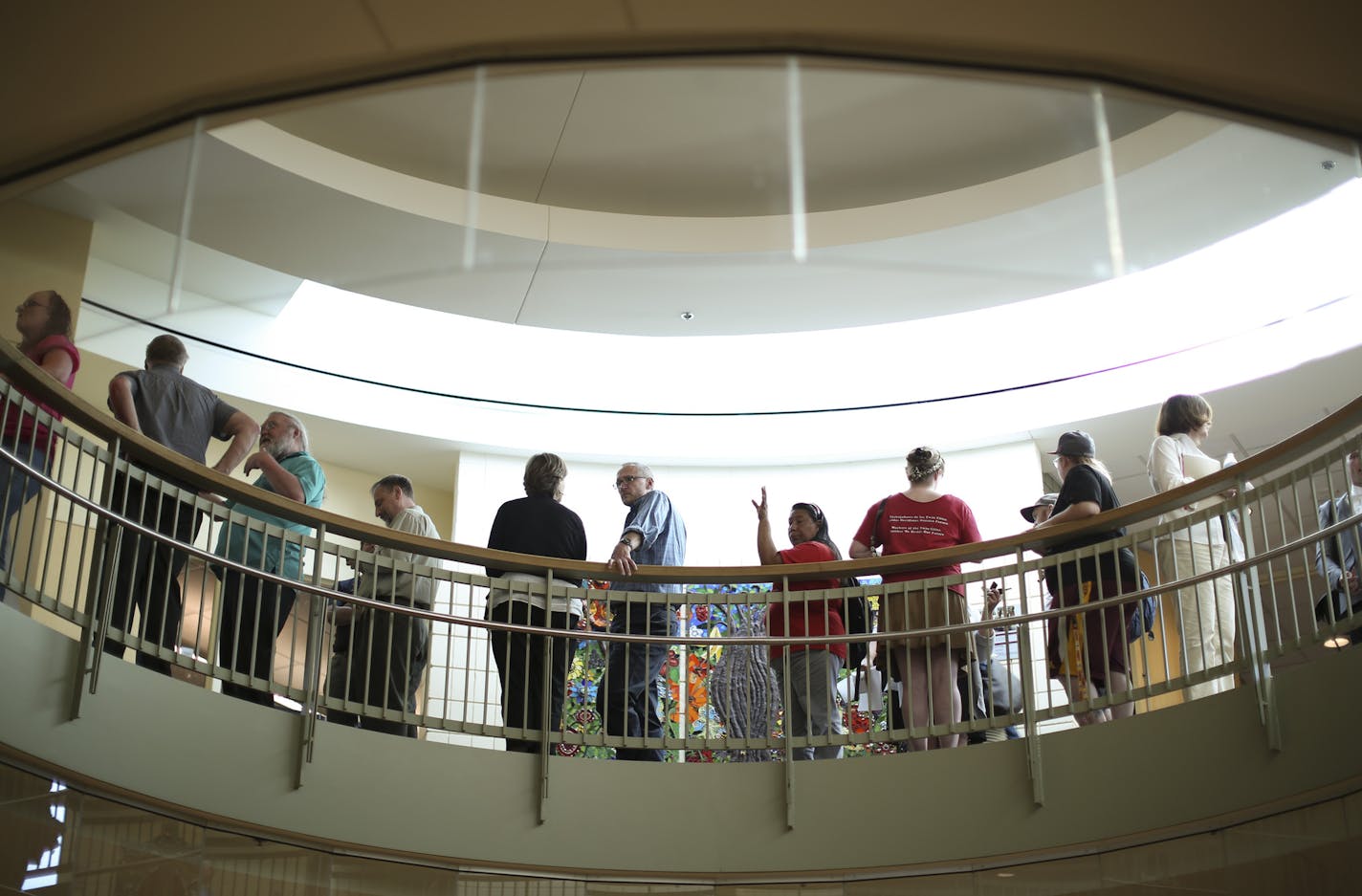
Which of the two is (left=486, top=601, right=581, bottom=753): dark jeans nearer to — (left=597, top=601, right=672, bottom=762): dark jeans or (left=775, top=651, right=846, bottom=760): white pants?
(left=597, top=601, right=672, bottom=762): dark jeans

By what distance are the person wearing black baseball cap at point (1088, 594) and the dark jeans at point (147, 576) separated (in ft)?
12.4

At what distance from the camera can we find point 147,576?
5742 millimetres

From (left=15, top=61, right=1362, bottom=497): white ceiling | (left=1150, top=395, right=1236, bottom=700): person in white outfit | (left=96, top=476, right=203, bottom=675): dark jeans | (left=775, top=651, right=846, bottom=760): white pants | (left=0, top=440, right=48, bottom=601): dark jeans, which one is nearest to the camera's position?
(left=0, top=440, right=48, bottom=601): dark jeans

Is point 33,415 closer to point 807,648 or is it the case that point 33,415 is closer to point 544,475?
point 544,475

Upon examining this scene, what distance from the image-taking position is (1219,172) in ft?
29.7

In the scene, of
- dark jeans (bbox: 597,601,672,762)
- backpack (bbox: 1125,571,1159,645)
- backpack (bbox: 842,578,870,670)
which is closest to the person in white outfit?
backpack (bbox: 1125,571,1159,645)

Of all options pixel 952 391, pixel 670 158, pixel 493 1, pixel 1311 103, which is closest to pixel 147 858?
pixel 493 1

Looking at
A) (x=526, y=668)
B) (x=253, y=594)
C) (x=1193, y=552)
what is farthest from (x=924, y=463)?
(x=253, y=594)

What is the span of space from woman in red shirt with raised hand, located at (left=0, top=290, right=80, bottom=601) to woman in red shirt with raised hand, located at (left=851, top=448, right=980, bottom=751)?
3740 mm

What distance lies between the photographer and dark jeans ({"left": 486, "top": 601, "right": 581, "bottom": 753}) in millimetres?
6562

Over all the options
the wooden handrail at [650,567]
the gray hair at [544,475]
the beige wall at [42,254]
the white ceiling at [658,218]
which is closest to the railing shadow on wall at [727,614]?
the wooden handrail at [650,567]

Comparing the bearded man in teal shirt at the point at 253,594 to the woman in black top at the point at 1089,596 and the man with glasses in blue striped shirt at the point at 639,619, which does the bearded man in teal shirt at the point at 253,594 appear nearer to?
the man with glasses in blue striped shirt at the point at 639,619

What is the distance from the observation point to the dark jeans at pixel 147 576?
5574 millimetres

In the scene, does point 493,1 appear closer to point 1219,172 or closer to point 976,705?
point 976,705
